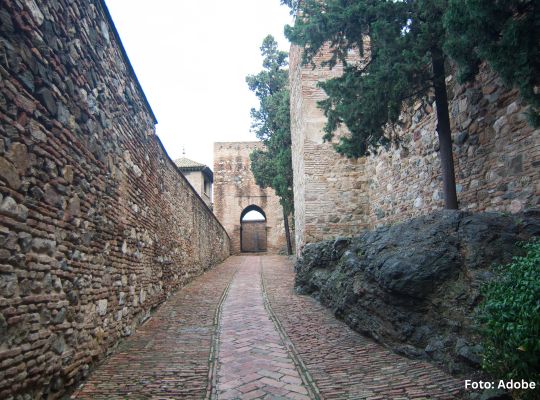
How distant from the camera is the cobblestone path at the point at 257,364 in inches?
138

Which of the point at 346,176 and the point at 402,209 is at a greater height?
the point at 346,176

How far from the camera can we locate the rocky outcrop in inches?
149

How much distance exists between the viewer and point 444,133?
5.73m

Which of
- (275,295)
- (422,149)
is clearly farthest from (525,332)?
(275,295)

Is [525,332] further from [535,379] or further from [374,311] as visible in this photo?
[374,311]

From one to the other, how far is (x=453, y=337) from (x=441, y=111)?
329cm

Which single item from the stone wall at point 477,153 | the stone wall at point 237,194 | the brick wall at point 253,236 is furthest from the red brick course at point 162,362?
the brick wall at point 253,236

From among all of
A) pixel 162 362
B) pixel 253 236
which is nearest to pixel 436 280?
pixel 162 362

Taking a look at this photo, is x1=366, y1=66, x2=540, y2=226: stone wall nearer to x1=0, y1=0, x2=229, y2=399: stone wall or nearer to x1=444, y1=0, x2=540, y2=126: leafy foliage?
x1=444, y1=0, x2=540, y2=126: leafy foliage

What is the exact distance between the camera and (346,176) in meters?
10.0

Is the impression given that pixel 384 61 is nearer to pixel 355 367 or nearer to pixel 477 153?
pixel 477 153

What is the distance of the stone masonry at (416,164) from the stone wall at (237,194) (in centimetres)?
1610

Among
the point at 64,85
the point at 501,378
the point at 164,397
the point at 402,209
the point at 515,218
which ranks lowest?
the point at 164,397

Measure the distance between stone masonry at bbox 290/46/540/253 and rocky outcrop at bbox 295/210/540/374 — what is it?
895 mm
